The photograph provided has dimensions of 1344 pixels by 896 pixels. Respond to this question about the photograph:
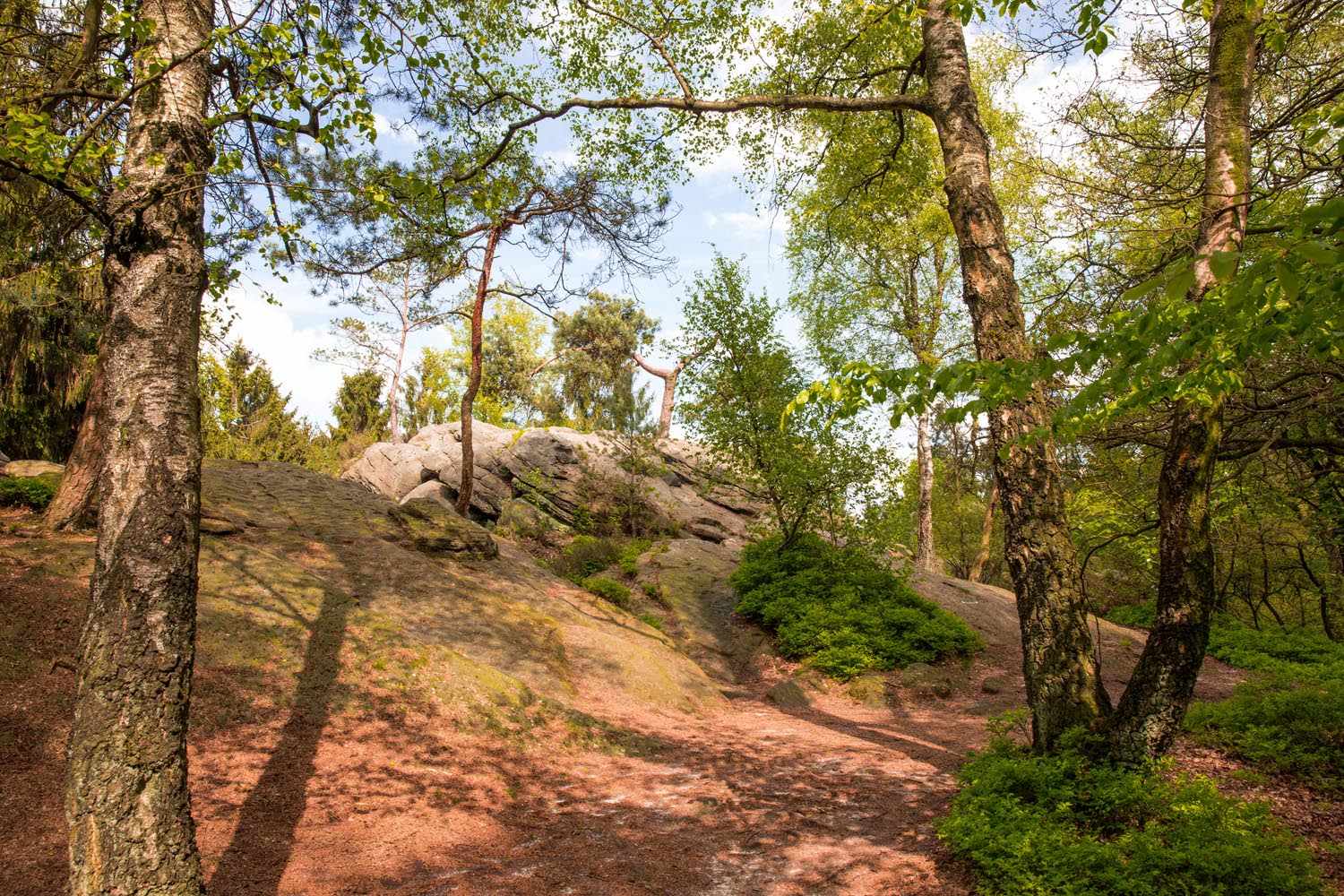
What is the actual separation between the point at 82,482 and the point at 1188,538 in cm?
1167

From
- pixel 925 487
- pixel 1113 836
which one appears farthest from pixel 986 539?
pixel 1113 836

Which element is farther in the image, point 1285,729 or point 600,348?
point 600,348

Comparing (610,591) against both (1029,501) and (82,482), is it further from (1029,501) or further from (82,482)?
(1029,501)

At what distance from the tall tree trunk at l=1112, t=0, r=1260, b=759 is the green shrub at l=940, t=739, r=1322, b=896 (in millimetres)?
357

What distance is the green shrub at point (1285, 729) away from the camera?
189 inches

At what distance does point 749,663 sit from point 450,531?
6.18 meters

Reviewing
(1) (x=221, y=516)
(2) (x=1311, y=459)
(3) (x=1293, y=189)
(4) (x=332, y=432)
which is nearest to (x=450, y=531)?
(1) (x=221, y=516)

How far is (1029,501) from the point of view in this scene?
4957 mm

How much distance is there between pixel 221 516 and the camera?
9.67m

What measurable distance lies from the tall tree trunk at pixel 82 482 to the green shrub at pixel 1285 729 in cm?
1191

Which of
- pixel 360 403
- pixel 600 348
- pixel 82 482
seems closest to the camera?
pixel 82 482

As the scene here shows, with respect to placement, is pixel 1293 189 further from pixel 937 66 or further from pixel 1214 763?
pixel 1214 763

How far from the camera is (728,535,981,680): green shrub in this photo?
11.8m

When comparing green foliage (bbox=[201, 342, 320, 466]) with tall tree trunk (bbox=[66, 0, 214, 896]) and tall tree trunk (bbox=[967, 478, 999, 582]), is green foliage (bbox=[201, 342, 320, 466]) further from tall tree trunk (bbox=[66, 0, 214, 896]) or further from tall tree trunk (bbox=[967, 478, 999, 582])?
tall tree trunk (bbox=[967, 478, 999, 582])
